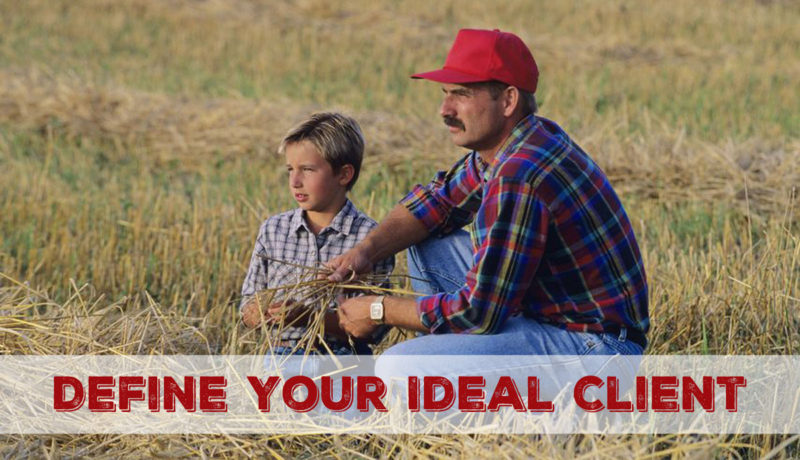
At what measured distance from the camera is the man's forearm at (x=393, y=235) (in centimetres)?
376

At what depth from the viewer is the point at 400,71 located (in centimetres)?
1285

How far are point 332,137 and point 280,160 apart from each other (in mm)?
4599

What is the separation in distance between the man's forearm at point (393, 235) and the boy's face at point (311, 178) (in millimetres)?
221

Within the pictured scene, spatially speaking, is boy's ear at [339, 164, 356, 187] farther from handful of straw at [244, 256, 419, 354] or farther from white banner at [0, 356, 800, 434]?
white banner at [0, 356, 800, 434]

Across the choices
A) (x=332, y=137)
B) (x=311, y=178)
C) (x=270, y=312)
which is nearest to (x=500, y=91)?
(x=332, y=137)

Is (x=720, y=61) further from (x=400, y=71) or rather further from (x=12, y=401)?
(x=12, y=401)

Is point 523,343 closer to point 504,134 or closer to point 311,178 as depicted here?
point 504,134

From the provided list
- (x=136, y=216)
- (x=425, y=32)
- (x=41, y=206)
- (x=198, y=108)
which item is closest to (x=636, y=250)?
(x=136, y=216)

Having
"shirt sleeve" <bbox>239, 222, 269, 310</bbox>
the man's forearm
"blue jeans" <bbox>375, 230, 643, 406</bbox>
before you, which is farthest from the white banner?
the man's forearm

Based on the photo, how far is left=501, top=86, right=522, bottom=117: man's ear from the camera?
3.32 meters

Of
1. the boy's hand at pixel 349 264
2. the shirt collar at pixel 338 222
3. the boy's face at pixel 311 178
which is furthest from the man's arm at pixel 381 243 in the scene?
the boy's face at pixel 311 178

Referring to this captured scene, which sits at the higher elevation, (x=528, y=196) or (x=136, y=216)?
(x=528, y=196)

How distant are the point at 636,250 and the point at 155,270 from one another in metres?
3.18

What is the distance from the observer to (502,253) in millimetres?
3115
